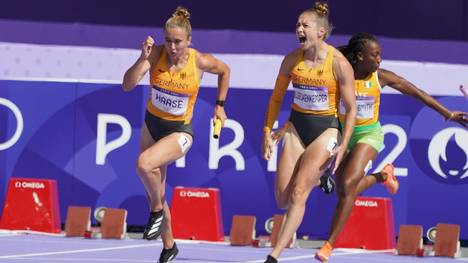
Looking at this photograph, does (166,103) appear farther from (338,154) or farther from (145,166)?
(338,154)

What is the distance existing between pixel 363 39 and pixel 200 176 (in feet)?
11.9

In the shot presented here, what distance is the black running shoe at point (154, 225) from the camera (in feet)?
40.4

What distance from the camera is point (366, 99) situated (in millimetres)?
13281

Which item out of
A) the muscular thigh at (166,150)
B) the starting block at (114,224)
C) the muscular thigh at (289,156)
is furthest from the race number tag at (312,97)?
the starting block at (114,224)

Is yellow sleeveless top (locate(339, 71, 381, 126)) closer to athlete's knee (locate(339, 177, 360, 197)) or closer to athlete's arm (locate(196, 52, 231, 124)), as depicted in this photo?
athlete's knee (locate(339, 177, 360, 197))

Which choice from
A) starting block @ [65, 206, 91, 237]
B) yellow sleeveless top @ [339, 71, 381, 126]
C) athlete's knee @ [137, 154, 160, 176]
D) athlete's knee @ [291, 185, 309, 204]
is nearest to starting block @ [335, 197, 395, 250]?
yellow sleeveless top @ [339, 71, 381, 126]

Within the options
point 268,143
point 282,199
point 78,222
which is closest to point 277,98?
point 268,143

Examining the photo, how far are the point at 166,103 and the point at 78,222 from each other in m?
3.79

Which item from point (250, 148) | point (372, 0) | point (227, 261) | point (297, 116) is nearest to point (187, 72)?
point (297, 116)

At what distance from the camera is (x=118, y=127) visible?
53.4 feet

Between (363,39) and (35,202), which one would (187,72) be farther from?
(35,202)

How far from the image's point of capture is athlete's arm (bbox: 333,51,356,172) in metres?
11.9

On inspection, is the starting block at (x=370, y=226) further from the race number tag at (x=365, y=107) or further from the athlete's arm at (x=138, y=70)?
the athlete's arm at (x=138, y=70)

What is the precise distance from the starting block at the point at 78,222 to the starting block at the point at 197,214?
91 cm
